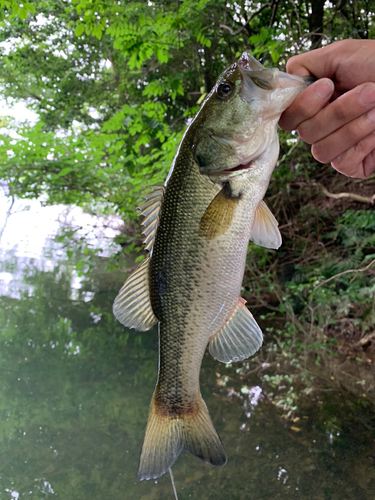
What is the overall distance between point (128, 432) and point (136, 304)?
3200mm

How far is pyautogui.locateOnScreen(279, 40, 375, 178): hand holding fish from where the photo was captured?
1252 millimetres

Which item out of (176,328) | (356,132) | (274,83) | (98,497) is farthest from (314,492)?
(274,83)

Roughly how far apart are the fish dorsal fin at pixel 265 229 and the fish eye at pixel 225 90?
35cm

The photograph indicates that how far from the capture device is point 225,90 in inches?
45.8

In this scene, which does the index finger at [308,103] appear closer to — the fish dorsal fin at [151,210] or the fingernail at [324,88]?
the fingernail at [324,88]

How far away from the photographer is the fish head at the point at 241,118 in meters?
1.13

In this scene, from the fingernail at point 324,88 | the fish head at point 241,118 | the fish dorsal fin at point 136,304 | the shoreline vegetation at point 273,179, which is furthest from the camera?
the shoreline vegetation at point 273,179

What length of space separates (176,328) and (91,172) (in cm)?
478

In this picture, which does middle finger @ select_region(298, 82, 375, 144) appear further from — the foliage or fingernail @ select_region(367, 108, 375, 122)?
the foliage

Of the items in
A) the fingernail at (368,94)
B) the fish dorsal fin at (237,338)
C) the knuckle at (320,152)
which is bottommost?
the fish dorsal fin at (237,338)

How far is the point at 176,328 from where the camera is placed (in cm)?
131

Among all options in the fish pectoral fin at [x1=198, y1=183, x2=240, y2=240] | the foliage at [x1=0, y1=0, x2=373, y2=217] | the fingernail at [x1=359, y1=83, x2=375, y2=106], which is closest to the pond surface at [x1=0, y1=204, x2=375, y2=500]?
the foliage at [x1=0, y1=0, x2=373, y2=217]

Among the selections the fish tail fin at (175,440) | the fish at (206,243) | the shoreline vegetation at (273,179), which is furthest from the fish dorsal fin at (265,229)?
the shoreline vegetation at (273,179)

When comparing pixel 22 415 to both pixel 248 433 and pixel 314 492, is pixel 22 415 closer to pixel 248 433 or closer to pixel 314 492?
pixel 248 433
